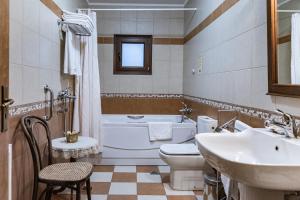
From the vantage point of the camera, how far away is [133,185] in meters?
3.24

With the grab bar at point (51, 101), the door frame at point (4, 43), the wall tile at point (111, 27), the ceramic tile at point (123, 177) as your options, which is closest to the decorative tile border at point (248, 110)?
the ceramic tile at point (123, 177)

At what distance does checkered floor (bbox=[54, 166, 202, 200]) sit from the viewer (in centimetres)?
293

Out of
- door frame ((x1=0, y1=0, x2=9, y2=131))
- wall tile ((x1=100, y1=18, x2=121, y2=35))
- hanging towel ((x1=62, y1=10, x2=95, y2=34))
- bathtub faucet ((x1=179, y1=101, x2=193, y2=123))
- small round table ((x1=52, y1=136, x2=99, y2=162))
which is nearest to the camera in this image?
door frame ((x1=0, y1=0, x2=9, y2=131))

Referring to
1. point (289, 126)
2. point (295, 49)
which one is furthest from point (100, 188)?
point (295, 49)

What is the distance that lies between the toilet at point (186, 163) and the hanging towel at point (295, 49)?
4.39ft

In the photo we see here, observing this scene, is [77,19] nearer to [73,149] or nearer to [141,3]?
[73,149]

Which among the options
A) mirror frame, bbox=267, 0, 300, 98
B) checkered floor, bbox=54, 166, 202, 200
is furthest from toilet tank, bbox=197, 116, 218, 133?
mirror frame, bbox=267, 0, 300, 98

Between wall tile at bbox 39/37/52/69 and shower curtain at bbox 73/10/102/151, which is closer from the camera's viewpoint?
wall tile at bbox 39/37/52/69

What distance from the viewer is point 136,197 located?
290 cm

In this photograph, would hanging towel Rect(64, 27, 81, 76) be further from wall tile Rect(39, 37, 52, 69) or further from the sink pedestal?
the sink pedestal

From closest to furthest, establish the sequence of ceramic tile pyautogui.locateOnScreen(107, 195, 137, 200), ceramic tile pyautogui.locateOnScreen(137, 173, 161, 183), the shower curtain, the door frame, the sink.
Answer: the sink → the door frame → ceramic tile pyautogui.locateOnScreen(107, 195, 137, 200) → ceramic tile pyautogui.locateOnScreen(137, 173, 161, 183) → the shower curtain

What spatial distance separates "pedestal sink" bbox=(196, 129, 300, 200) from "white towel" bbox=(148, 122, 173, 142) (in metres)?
2.17

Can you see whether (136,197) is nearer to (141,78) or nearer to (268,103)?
(268,103)

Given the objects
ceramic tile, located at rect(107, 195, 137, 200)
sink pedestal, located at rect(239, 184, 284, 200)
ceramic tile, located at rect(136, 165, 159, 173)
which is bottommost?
ceramic tile, located at rect(107, 195, 137, 200)
